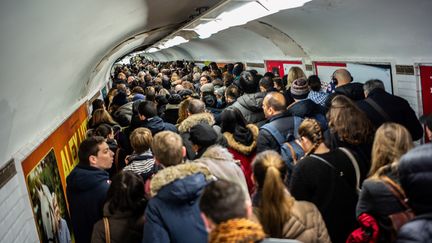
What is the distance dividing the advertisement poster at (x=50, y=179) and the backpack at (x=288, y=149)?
2.42 metres

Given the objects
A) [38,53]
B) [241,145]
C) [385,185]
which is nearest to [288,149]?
[241,145]

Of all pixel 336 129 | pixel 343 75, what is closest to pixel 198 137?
pixel 336 129

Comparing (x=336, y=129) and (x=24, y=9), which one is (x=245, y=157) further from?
(x=24, y=9)

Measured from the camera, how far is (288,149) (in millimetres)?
3621

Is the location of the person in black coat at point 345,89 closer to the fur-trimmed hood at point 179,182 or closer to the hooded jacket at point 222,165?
the hooded jacket at point 222,165

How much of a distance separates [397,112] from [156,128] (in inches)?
117

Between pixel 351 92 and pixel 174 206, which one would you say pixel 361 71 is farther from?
pixel 174 206

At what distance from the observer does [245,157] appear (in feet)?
12.8

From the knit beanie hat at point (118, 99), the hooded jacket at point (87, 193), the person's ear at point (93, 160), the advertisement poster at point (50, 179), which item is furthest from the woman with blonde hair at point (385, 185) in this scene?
the knit beanie hat at point (118, 99)

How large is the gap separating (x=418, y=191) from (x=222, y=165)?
61.8 inches

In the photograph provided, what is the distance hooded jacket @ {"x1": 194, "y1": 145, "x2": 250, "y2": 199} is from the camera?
3004mm

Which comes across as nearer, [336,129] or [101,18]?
[336,129]

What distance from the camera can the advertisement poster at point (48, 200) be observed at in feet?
12.1

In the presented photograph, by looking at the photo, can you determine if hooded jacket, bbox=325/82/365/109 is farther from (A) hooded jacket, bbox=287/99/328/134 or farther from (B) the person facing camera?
(B) the person facing camera
